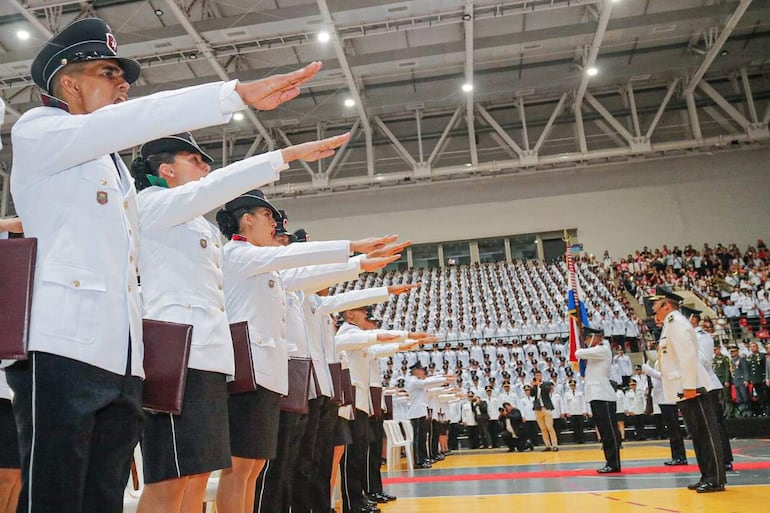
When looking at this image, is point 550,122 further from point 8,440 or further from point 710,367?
point 8,440

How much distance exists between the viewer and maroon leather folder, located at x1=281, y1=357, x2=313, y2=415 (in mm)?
2689

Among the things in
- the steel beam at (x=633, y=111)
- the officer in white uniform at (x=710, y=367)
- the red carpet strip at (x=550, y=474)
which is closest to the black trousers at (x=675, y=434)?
the red carpet strip at (x=550, y=474)

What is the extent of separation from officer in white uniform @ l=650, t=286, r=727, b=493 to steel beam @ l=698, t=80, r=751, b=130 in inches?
584

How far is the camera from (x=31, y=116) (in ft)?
4.84

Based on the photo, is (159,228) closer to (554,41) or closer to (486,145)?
(554,41)

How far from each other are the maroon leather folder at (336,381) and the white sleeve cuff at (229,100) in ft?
7.42

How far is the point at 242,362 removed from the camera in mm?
2244

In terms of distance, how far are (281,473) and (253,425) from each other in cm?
41

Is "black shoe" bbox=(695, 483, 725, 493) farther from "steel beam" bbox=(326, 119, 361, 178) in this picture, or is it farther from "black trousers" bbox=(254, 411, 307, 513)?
"steel beam" bbox=(326, 119, 361, 178)

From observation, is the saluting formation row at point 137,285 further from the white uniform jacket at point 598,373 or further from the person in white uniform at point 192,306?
the white uniform jacket at point 598,373

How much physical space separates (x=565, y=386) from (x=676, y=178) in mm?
10640

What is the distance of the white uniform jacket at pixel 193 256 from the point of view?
5.96 feet

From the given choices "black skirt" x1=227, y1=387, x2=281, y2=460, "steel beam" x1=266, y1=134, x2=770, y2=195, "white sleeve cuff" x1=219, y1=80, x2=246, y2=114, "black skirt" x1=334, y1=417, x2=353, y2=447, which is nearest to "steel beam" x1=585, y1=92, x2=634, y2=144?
"steel beam" x1=266, y1=134, x2=770, y2=195

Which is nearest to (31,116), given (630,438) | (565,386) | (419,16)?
(565,386)
